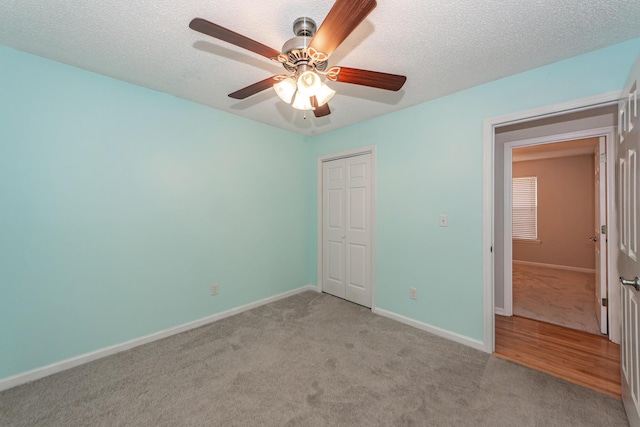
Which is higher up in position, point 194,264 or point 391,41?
point 391,41

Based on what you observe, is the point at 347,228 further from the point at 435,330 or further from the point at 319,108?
the point at 319,108

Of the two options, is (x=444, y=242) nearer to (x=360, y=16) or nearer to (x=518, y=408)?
(x=518, y=408)

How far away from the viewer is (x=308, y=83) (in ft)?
4.53

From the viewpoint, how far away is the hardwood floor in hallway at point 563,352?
194 cm

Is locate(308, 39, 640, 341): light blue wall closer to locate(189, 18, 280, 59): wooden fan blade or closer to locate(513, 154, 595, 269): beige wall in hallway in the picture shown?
locate(189, 18, 280, 59): wooden fan blade

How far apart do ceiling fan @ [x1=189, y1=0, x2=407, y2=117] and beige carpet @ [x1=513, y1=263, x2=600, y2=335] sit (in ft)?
11.2

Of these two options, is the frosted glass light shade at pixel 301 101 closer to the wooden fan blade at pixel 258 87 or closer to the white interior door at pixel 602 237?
the wooden fan blade at pixel 258 87

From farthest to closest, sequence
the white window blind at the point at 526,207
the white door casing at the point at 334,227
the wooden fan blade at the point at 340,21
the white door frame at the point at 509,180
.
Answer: the white window blind at the point at 526,207 < the white door casing at the point at 334,227 < the white door frame at the point at 509,180 < the wooden fan blade at the point at 340,21

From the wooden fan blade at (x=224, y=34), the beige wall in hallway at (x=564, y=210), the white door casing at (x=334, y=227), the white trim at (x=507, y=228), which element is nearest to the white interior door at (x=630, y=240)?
the white trim at (x=507, y=228)

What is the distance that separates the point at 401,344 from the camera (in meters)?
2.42

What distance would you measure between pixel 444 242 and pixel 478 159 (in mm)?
853

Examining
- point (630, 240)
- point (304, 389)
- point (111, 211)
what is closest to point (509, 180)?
point (630, 240)

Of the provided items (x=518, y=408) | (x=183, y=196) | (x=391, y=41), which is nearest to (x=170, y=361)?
(x=183, y=196)

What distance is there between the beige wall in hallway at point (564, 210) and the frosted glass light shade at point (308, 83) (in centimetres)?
625
